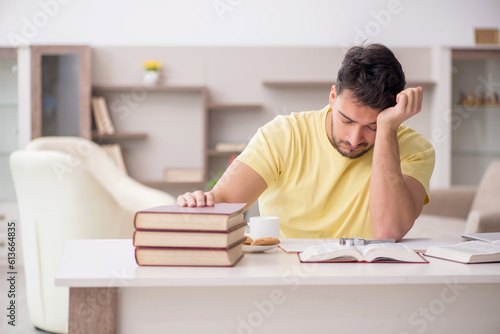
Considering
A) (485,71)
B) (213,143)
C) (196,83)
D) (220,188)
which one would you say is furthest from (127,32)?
(220,188)

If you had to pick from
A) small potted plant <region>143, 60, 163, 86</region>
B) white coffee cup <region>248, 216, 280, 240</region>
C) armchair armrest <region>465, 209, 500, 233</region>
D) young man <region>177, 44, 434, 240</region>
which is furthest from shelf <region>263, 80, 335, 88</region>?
white coffee cup <region>248, 216, 280, 240</region>

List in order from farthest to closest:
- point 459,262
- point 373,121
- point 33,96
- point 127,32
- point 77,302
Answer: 1. point 127,32
2. point 33,96
3. point 373,121
4. point 459,262
5. point 77,302

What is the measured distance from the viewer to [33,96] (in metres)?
4.42

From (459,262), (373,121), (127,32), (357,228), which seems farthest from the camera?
(127,32)

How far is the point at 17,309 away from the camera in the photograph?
3090 mm

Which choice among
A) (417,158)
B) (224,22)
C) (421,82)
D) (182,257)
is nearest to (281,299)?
(182,257)

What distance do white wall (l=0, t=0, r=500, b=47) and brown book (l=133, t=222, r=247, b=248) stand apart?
3.83 m

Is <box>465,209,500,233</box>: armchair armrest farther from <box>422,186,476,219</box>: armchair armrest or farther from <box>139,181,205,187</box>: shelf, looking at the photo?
<box>139,181,205,187</box>: shelf

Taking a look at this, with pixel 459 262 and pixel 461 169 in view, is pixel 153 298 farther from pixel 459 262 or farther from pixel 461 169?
pixel 461 169

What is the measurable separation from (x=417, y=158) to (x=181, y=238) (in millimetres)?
925

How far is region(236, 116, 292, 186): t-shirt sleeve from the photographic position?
66.3 inches

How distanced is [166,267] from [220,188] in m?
0.54

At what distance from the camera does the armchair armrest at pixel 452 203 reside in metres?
3.76

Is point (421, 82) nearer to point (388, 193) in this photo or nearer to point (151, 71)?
point (151, 71)
